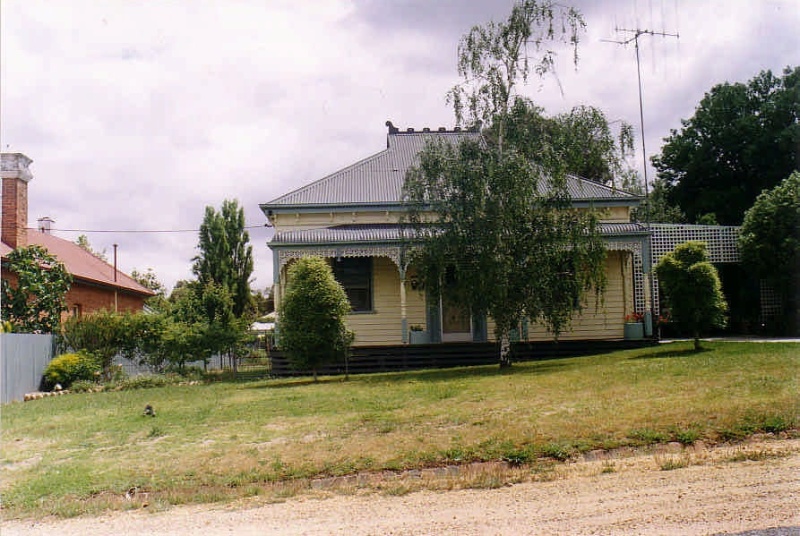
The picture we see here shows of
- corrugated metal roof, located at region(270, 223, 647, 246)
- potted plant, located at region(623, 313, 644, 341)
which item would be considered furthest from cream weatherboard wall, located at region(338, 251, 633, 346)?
corrugated metal roof, located at region(270, 223, 647, 246)

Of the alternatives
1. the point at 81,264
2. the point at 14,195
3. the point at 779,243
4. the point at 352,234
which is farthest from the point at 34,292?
the point at 779,243

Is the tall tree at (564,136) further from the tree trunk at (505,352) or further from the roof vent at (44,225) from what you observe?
the roof vent at (44,225)

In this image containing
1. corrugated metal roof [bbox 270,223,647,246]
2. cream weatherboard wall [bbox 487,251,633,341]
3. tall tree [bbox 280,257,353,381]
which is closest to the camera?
tall tree [bbox 280,257,353,381]

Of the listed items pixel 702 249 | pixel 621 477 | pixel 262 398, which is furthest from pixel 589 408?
pixel 702 249

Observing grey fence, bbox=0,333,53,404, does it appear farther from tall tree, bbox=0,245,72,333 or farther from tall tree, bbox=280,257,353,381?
tall tree, bbox=280,257,353,381

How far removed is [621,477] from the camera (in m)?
7.86

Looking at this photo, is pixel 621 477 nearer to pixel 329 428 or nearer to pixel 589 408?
pixel 589 408

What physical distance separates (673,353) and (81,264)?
24183 millimetres

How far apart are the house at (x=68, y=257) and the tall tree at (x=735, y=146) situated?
93.5ft

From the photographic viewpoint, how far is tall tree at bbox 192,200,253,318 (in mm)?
31625

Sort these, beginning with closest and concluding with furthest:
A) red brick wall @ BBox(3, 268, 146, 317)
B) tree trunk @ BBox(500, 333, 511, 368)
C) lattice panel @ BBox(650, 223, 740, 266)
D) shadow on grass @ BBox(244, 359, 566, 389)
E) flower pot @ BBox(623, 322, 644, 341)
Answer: shadow on grass @ BBox(244, 359, 566, 389) < tree trunk @ BBox(500, 333, 511, 368) < flower pot @ BBox(623, 322, 644, 341) < lattice panel @ BBox(650, 223, 740, 266) < red brick wall @ BBox(3, 268, 146, 317)

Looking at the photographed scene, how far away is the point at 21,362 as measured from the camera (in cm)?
1789

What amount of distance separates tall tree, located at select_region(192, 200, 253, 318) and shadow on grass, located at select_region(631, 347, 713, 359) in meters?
19.0

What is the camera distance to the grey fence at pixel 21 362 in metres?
16.9
